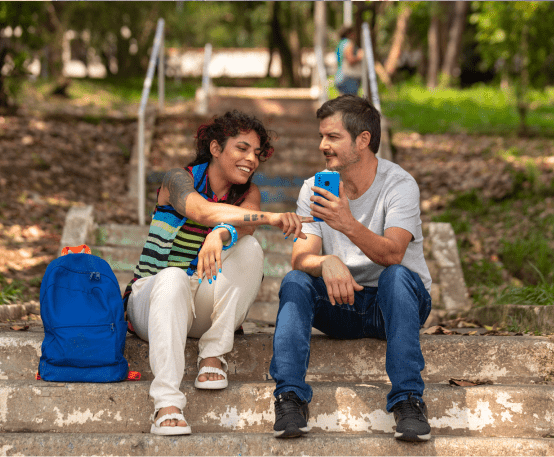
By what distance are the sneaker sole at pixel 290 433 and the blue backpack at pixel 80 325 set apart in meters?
0.79

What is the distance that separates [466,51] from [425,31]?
1.72 m

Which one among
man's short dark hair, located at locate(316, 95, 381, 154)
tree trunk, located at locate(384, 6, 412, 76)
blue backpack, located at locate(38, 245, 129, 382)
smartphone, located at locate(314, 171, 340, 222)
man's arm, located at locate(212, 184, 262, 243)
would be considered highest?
tree trunk, located at locate(384, 6, 412, 76)

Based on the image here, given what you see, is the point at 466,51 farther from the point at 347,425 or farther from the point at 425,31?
the point at 347,425

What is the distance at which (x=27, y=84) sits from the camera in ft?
41.5

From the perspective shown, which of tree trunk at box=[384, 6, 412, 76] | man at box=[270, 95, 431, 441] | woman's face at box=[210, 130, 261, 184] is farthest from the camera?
tree trunk at box=[384, 6, 412, 76]

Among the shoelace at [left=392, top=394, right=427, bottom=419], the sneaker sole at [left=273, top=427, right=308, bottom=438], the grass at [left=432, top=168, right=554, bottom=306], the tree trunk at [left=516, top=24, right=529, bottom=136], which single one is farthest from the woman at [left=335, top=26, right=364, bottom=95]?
the sneaker sole at [left=273, top=427, right=308, bottom=438]

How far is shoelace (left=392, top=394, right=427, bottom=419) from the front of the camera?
2.52 m

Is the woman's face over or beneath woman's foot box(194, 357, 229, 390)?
over

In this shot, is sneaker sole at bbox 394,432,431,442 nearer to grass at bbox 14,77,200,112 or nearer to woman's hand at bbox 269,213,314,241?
→ woman's hand at bbox 269,213,314,241

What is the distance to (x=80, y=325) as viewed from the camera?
8.93 feet

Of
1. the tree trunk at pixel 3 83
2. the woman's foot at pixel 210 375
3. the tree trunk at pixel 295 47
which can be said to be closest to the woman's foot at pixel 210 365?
the woman's foot at pixel 210 375

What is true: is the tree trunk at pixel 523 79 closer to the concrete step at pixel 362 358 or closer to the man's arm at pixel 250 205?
the concrete step at pixel 362 358

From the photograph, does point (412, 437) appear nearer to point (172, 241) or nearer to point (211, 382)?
point (211, 382)

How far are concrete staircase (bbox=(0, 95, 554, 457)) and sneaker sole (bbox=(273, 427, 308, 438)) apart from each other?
0.03 metres
